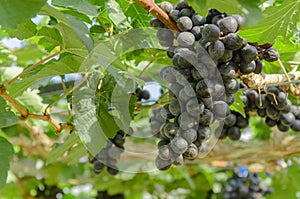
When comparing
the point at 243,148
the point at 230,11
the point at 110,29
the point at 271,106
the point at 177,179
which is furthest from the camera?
the point at 177,179

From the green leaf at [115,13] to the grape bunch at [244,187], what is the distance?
60.6 inches

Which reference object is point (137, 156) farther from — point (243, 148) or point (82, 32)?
point (82, 32)

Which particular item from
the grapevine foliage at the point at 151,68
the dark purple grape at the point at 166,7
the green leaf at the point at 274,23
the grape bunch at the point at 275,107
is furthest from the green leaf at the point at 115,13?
the grape bunch at the point at 275,107

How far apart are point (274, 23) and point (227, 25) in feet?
0.51

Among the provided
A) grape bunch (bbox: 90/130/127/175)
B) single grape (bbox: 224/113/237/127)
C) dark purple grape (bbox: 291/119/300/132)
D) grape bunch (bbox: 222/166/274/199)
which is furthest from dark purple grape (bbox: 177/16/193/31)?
grape bunch (bbox: 222/166/274/199)

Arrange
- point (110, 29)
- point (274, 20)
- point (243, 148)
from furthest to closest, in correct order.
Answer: point (243, 148) < point (110, 29) < point (274, 20)

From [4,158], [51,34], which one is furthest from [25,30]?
[4,158]

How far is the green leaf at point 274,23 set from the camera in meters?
1.17

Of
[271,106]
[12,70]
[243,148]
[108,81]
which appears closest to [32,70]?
[108,81]

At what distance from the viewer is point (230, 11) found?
1056 millimetres

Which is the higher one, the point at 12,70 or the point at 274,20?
the point at 274,20

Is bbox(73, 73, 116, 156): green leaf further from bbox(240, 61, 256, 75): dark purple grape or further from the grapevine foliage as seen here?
bbox(240, 61, 256, 75): dark purple grape

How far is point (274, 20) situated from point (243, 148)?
103cm

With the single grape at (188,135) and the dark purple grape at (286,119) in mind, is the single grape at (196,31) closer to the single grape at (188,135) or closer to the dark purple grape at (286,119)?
the single grape at (188,135)
